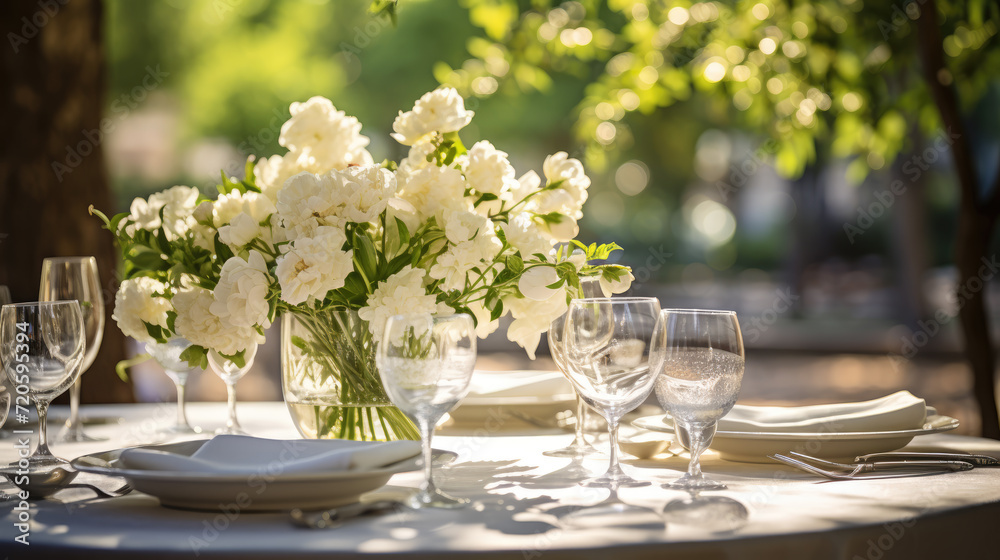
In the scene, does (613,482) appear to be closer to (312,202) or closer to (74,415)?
(312,202)

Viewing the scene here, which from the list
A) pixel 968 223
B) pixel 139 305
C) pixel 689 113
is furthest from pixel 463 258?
pixel 689 113

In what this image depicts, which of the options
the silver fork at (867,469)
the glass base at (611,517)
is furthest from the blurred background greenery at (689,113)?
the silver fork at (867,469)

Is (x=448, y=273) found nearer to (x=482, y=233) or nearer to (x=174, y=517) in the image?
(x=482, y=233)

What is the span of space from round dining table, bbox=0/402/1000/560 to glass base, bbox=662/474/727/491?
30mm

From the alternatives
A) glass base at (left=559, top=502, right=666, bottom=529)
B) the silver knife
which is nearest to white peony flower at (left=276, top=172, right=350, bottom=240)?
glass base at (left=559, top=502, right=666, bottom=529)

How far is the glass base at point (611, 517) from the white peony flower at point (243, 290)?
69 centimetres

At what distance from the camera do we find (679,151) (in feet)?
67.0

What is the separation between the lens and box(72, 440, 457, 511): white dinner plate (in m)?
1.29

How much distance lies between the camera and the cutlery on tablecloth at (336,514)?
4.04 ft

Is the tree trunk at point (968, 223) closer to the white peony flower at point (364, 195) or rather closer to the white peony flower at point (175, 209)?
the white peony flower at point (364, 195)

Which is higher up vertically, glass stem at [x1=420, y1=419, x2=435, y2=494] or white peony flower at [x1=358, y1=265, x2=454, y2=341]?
white peony flower at [x1=358, y1=265, x2=454, y2=341]

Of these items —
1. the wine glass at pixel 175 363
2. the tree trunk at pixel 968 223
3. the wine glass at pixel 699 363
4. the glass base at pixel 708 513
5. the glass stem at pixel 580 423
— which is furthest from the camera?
the tree trunk at pixel 968 223

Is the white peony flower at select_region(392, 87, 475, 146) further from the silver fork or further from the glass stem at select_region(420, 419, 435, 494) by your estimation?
the silver fork

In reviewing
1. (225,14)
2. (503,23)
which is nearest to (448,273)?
(503,23)
